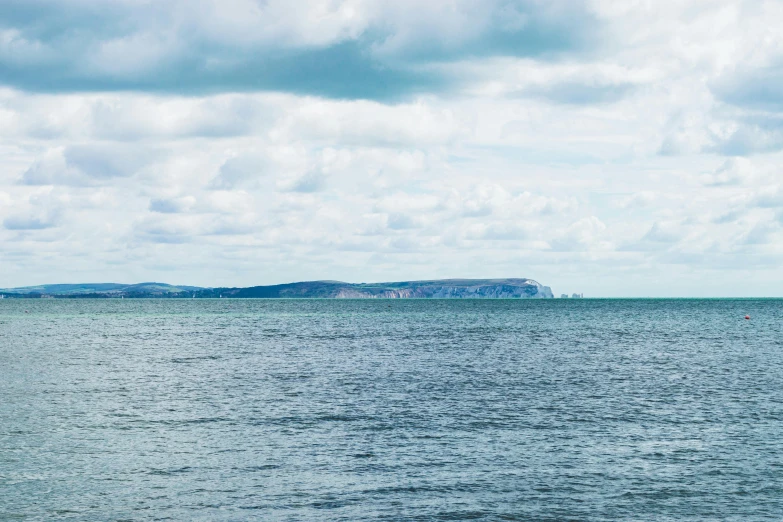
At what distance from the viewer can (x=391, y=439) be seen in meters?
40.8

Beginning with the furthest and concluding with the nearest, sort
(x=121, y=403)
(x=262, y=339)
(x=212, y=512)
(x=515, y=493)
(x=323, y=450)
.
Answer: (x=262, y=339) → (x=121, y=403) → (x=323, y=450) → (x=515, y=493) → (x=212, y=512)

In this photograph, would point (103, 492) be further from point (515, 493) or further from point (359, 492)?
point (515, 493)

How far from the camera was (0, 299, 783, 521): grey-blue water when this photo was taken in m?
30.0

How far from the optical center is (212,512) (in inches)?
1141

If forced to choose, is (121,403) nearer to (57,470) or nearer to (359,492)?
(57,470)

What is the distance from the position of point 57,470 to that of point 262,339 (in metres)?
88.1

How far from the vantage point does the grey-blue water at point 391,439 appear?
30.0 metres

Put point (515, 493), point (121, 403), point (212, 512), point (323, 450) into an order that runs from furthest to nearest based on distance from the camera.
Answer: point (121, 403), point (323, 450), point (515, 493), point (212, 512)

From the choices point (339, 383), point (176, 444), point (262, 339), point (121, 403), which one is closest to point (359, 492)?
point (176, 444)

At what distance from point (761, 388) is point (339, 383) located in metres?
33.4

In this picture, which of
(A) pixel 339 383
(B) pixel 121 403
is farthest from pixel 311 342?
(B) pixel 121 403

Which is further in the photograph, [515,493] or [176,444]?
[176,444]

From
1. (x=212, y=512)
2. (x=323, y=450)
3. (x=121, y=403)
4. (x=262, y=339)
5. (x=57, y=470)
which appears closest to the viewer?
(x=212, y=512)

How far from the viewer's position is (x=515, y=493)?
31.2 metres
